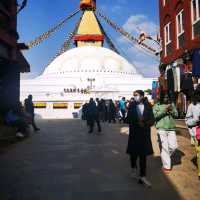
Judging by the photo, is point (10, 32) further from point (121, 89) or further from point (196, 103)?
point (121, 89)

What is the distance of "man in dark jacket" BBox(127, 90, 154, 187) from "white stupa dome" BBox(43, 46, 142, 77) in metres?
45.8

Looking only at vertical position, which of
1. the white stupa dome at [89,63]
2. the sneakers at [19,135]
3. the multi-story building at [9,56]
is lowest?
the sneakers at [19,135]

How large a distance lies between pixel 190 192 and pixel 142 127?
4.41 feet

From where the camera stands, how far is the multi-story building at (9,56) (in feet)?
47.9

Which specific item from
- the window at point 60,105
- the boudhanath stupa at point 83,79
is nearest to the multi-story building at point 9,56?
the boudhanath stupa at point 83,79

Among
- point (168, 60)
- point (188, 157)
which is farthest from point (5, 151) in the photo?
point (168, 60)

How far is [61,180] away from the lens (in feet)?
21.5

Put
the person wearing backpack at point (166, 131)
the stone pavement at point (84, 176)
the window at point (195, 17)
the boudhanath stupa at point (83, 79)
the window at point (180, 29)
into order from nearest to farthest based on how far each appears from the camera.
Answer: the stone pavement at point (84, 176), the person wearing backpack at point (166, 131), the window at point (195, 17), the window at point (180, 29), the boudhanath stupa at point (83, 79)

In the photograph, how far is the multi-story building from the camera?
574 inches

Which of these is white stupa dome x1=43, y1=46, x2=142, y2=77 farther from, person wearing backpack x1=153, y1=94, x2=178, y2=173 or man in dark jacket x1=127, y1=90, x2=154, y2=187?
man in dark jacket x1=127, y1=90, x2=154, y2=187

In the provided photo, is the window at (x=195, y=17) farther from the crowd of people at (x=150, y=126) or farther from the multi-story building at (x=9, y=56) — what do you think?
the multi-story building at (x=9, y=56)

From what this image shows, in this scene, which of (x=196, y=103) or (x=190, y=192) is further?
(x=196, y=103)

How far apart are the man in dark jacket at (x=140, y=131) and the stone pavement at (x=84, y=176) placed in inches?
18.6

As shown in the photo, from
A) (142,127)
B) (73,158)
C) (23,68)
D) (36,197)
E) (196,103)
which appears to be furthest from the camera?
(23,68)
